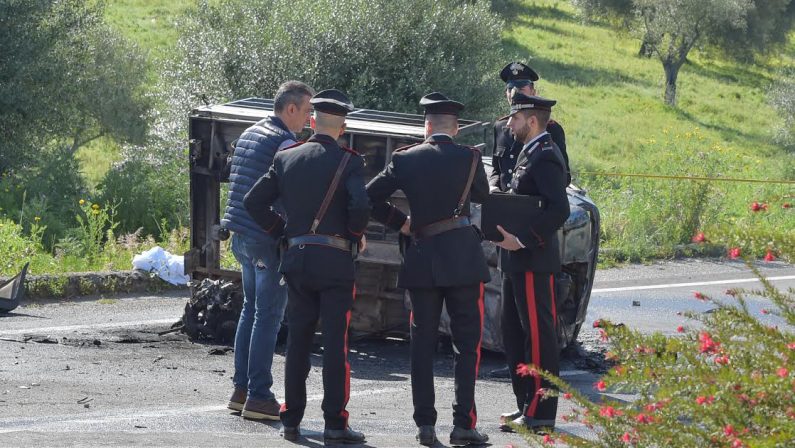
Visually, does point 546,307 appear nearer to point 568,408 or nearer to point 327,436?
point 568,408

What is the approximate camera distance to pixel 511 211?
265 inches

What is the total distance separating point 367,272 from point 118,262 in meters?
4.05

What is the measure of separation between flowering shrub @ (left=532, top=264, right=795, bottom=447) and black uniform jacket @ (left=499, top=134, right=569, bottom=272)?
7.85 feet

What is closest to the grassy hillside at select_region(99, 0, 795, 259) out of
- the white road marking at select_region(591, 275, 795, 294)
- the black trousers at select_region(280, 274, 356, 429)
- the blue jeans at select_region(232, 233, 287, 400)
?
the white road marking at select_region(591, 275, 795, 294)

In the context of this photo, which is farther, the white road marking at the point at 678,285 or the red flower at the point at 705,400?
the white road marking at the point at 678,285

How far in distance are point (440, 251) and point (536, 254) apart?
2.11ft

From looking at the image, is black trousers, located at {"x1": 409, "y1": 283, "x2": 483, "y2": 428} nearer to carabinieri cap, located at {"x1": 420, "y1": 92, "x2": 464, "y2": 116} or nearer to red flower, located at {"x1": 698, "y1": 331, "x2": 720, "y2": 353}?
carabinieri cap, located at {"x1": 420, "y1": 92, "x2": 464, "y2": 116}

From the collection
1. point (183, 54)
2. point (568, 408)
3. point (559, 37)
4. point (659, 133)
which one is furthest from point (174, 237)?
point (559, 37)

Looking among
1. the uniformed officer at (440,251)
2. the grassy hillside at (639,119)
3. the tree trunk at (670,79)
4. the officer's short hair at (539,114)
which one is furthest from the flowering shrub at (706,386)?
the tree trunk at (670,79)

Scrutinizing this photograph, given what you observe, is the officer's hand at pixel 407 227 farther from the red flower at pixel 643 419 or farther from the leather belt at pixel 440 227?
the red flower at pixel 643 419

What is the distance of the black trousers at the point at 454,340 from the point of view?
21.1 ft

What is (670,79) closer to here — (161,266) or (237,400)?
(161,266)

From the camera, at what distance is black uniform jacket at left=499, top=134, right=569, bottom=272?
263 inches

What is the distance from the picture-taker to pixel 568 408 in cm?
741
